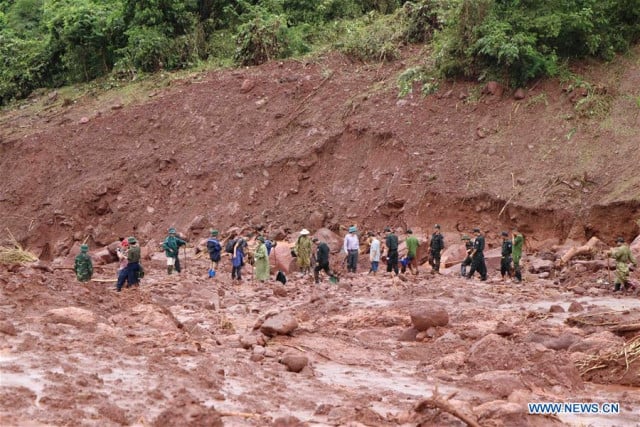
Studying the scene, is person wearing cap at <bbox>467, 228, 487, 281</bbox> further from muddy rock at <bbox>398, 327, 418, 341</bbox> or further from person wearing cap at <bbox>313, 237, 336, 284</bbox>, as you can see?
muddy rock at <bbox>398, 327, 418, 341</bbox>

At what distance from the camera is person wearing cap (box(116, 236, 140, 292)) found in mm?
15797

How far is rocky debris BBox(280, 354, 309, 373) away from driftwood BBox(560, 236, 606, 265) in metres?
10.7

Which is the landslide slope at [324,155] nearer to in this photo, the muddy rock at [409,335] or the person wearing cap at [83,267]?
the person wearing cap at [83,267]

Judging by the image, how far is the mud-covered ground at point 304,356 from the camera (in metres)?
7.36

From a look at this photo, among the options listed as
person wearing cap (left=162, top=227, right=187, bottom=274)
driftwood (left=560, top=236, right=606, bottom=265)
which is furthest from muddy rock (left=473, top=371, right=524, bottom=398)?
person wearing cap (left=162, top=227, right=187, bottom=274)

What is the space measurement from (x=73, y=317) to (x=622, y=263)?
9755 mm

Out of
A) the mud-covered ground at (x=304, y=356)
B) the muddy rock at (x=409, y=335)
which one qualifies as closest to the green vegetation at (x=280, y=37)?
the mud-covered ground at (x=304, y=356)

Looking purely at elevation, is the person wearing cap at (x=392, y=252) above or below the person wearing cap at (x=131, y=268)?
below

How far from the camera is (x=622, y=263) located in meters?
16.0

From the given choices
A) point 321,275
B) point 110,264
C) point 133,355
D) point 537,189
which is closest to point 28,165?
point 110,264

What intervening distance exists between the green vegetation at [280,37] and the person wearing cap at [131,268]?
12617 mm

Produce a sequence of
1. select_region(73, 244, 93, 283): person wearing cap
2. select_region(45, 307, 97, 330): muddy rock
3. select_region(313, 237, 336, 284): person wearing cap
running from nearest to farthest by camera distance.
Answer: select_region(45, 307, 97, 330): muddy rock, select_region(73, 244, 93, 283): person wearing cap, select_region(313, 237, 336, 284): person wearing cap

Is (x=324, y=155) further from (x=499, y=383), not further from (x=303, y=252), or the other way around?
(x=499, y=383)

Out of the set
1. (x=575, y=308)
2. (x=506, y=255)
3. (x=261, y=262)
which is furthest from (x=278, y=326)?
(x=506, y=255)
